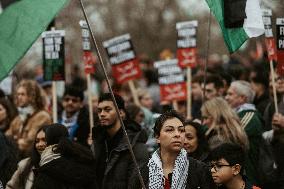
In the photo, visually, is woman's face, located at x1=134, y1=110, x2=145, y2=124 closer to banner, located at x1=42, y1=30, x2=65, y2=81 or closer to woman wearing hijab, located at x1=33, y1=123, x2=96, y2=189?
banner, located at x1=42, y1=30, x2=65, y2=81

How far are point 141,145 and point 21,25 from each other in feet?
8.72

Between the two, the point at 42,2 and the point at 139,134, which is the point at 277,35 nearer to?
the point at 139,134

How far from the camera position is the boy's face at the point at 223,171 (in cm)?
1157

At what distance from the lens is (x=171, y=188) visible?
1081 centimetres

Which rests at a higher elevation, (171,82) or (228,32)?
(228,32)

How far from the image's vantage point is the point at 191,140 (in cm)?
1312

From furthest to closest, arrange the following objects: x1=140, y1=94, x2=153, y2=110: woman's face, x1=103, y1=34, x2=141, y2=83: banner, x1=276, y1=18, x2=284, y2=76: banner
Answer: x1=140, y1=94, x2=153, y2=110: woman's face → x1=103, y1=34, x2=141, y2=83: banner → x1=276, y1=18, x2=284, y2=76: banner

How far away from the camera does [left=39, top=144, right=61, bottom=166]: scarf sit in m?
12.1

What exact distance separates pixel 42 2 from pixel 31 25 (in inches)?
10.3

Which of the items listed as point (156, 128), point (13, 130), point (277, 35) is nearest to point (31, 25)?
point (156, 128)

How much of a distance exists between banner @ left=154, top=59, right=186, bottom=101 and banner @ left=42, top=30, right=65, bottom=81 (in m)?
2.75

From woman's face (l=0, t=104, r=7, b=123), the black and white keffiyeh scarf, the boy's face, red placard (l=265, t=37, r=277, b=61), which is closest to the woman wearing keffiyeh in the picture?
the black and white keffiyeh scarf

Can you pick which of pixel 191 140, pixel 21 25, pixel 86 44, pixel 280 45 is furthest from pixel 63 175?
pixel 86 44

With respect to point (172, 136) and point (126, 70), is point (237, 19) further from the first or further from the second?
point (126, 70)
